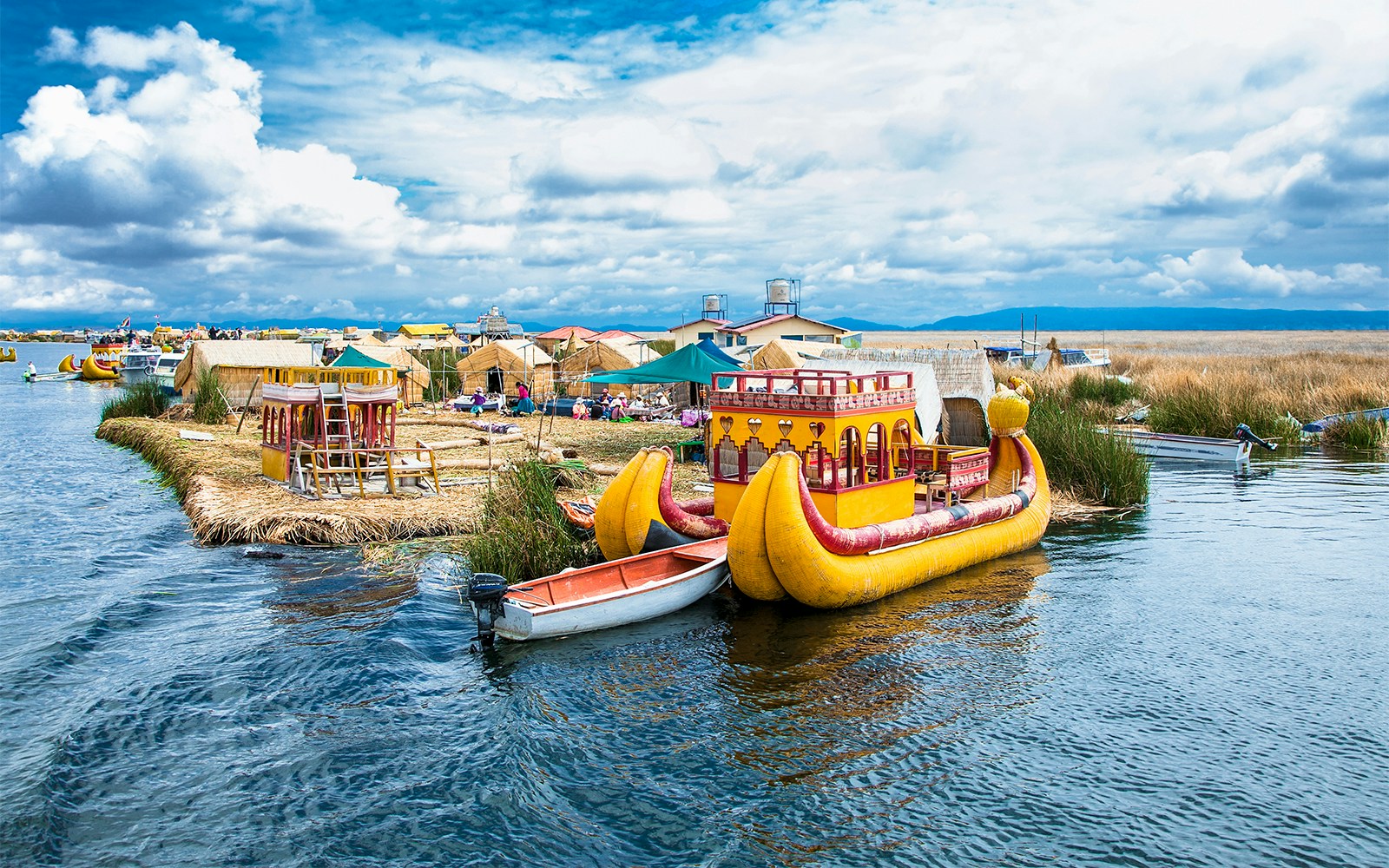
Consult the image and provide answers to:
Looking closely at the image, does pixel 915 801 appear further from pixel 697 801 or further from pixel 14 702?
pixel 14 702

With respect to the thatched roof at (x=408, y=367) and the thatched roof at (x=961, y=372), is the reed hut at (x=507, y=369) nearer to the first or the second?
the thatched roof at (x=408, y=367)

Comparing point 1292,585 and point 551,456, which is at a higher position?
point 551,456

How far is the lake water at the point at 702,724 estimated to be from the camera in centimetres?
785

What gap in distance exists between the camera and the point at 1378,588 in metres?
14.9

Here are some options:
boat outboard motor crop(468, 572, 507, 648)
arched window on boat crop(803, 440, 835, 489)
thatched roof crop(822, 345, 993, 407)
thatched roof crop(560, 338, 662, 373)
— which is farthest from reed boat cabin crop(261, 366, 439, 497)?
thatched roof crop(560, 338, 662, 373)

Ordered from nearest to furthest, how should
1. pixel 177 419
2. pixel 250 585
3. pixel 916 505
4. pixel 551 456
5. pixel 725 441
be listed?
pixel 250 585, pixel 725 441, pixel 916 505, pixel 551 456, pixel 177 419

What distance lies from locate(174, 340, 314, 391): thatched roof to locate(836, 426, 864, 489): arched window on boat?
26686 millimetres

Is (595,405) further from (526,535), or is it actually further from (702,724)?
(702,724)

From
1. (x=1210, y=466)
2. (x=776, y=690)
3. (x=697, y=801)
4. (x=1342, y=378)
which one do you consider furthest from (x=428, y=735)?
(x=1342, y=378)

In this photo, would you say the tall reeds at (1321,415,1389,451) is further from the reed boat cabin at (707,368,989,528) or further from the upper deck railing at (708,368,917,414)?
the upper deck railing at (708,368,917,414)

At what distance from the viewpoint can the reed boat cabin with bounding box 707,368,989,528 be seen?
14422mm

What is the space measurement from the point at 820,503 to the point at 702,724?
521cm

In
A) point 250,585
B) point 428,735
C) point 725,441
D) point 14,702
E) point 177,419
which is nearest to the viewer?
point 428,735

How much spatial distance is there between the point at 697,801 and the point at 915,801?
1953 millimetres
